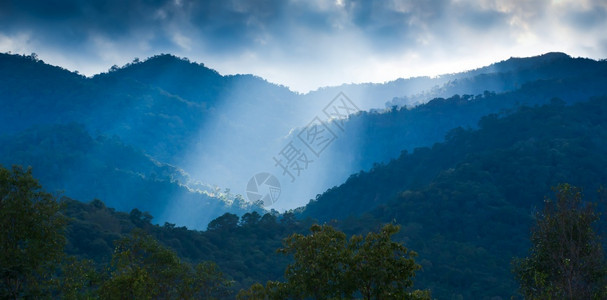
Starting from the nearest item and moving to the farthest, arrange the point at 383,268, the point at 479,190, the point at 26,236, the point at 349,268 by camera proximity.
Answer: the point at 383,268 → the point at 349,268 → the point at 26,236 → the point at 479,190

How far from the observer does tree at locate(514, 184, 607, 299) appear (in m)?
22.0

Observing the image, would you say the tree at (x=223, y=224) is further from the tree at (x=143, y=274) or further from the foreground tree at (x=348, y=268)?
the foreground tree at (x=348, y=268)

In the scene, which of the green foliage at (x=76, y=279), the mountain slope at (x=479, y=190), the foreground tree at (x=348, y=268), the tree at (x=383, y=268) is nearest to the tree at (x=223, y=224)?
the mountain slope at (x=479, y=190)

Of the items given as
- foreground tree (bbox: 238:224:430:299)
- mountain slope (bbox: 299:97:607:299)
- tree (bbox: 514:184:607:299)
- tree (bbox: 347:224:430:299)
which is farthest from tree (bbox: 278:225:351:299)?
mountain slope (bbox: 299:97:607:299)

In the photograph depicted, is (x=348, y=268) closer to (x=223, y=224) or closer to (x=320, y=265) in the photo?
(x=320, y=265)

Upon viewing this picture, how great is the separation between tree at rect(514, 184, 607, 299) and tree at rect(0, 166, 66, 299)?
20.4m

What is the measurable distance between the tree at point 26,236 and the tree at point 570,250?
66.9 feet

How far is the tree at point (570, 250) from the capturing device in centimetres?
2195

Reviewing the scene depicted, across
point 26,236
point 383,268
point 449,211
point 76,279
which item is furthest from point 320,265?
point 449,211

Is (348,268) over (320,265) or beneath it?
beneath

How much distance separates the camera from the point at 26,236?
1950 cm

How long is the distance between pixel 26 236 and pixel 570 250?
74.7ft

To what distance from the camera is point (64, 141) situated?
440ft

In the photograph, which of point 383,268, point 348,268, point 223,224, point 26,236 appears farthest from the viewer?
point 223,224
